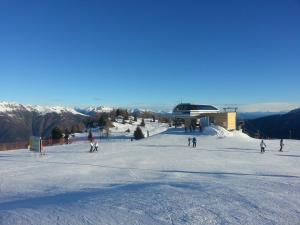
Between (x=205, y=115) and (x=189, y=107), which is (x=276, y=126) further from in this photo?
(x=205, y=115)

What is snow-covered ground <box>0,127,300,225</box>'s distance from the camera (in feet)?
35.2

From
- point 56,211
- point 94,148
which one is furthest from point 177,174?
point 94,148

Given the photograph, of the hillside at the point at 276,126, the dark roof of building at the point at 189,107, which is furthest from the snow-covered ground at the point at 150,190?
the hillside at the point at 276,126

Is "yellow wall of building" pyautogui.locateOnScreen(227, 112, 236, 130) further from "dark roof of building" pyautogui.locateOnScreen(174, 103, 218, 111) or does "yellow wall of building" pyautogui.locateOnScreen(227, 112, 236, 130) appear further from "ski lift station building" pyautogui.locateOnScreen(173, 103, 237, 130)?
"dark roof of building" pyautogui.locateOnScreen(174, 103, 218, 111)

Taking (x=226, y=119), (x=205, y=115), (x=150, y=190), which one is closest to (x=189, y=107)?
(x=205, y=115)

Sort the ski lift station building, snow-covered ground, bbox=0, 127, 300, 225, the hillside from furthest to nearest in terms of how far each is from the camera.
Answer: the hillside → the ski lift station building → snow-covered ground, bbox=0, 127, 300, 225

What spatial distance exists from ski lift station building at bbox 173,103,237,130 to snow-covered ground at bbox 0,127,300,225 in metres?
27.8

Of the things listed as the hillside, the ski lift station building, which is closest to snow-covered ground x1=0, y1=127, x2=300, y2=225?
the ski lift station building

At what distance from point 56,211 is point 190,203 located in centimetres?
428

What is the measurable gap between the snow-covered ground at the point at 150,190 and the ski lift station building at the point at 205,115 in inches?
1094

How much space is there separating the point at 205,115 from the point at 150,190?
52196 millimetres

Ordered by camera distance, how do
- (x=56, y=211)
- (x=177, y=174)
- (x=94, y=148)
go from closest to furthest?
1. (x=56, y=211)
2. (x=177, y=174)
3. (x=94, y=148)

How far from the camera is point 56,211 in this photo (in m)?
11.4

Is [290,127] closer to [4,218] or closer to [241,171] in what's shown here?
[241,171]
